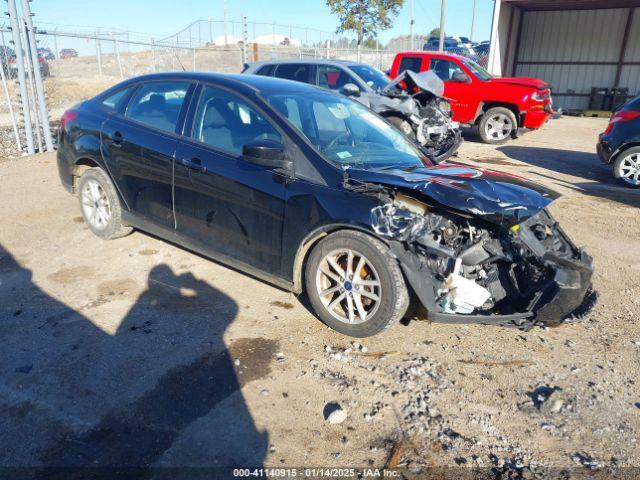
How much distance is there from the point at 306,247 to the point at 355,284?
1.52 feet

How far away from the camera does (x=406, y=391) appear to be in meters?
3.10

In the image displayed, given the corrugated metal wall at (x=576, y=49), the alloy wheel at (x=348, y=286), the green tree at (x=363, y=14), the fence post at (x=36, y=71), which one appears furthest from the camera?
the green tree at (x=363, y=14)

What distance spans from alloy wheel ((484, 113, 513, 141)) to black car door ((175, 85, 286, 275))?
9.62 metres

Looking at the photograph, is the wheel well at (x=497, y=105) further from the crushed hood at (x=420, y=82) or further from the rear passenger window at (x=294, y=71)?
the rear passenger window at (x=294, y=71)

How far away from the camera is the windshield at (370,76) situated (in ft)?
36.0

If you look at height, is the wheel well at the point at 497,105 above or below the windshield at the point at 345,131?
below

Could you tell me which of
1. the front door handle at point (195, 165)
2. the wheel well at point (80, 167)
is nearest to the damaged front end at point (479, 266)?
the front door handle at point (195, 165)

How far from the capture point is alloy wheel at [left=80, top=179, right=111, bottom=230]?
5184 millimetres

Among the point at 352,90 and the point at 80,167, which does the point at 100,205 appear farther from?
the point at 352,90

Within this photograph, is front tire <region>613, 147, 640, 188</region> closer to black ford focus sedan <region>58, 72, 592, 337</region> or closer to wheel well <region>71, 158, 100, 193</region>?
black ford focus sedan <region>58, 72, 592, 337</region>

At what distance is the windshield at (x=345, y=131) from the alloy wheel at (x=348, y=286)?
0.71 meters

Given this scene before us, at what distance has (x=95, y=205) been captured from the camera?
17.4 ft

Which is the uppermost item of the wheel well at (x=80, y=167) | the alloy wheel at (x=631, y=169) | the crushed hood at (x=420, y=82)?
the crushed hood at (x=420, y=82)

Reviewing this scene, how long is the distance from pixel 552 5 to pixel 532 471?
2118cm
